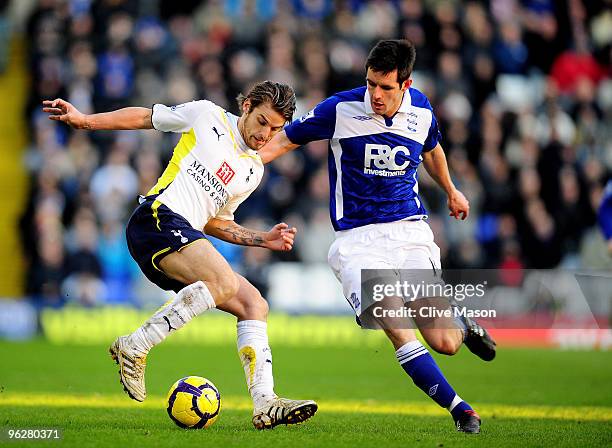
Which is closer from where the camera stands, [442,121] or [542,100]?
[442,121]

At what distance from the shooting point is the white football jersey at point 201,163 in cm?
791

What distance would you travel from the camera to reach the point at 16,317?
1742 cm

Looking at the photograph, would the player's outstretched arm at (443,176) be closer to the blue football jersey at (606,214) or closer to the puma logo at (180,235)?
the blue football jersey at (606,214)

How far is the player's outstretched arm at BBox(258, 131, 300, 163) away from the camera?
848 centimetres

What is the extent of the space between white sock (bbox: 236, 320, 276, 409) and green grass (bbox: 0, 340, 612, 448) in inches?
11.7

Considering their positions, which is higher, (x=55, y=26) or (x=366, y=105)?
(x=55, y=26)

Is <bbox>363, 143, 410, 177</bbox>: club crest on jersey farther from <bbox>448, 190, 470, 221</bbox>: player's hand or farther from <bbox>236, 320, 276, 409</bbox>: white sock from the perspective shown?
<bbox>236, 320, 276, 409</bbox>: white sock

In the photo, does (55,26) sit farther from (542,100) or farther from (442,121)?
(542,100)

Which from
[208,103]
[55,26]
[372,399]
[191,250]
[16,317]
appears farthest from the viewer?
[55,26]

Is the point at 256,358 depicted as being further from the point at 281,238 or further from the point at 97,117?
the point at 97,117

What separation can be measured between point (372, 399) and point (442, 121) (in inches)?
371

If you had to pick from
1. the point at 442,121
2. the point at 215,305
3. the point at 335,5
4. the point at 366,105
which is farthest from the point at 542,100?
the point at 215,305

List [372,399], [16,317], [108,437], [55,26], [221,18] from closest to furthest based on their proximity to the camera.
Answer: [108,437], [372,399], [16,317], [55,26], [221,18]

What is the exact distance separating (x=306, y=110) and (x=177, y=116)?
35.6 ft
